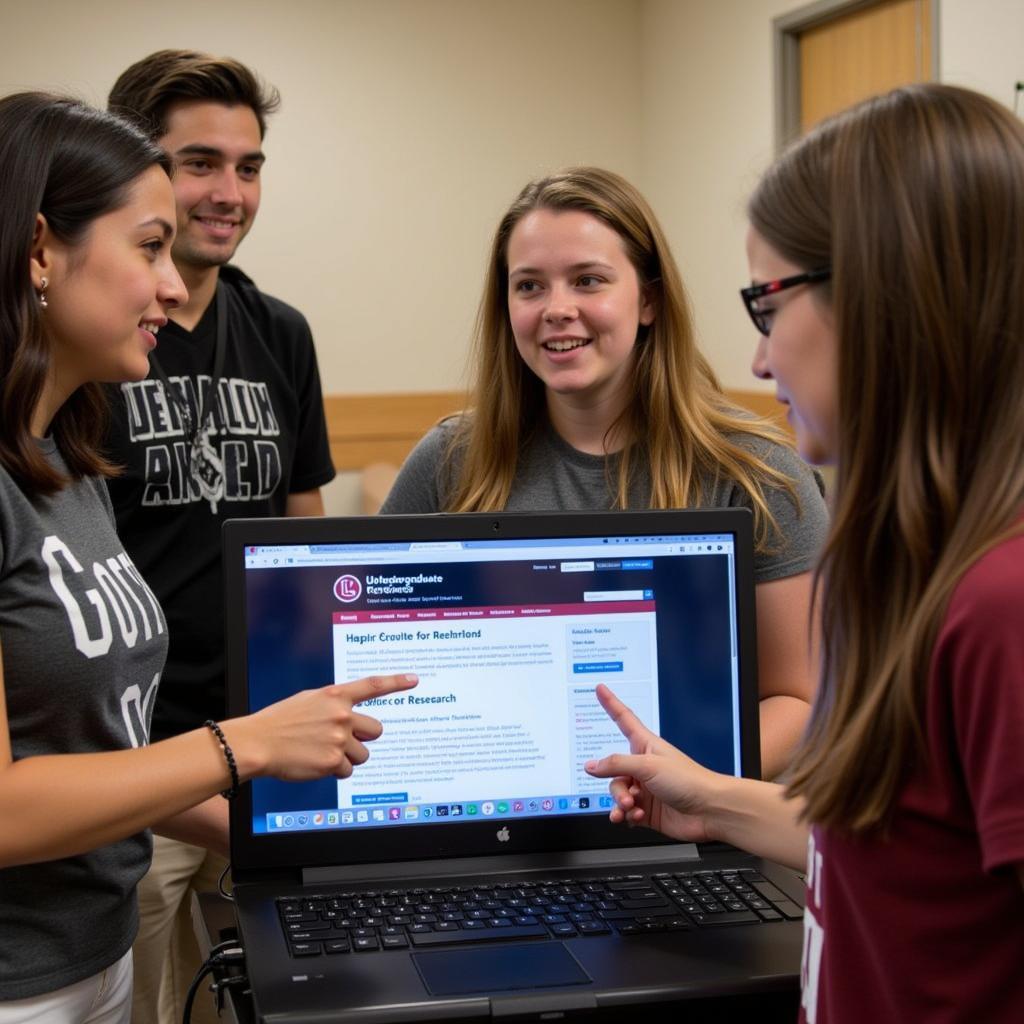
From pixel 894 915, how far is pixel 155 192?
3.30ft

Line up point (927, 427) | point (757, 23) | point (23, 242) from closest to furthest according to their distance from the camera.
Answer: point (927, 427), point (23, 242), point (757, 23)

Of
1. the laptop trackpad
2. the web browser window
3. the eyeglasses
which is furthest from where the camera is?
the web browser window

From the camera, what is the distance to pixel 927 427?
0.76 m

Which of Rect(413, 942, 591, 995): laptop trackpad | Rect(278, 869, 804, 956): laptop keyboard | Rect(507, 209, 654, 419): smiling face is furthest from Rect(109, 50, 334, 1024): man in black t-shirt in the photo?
Rect(413, 942, 591, 995): laptop trackpad

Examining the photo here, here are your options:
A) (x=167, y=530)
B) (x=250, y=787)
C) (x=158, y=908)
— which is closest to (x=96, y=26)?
(x=167, y=530)

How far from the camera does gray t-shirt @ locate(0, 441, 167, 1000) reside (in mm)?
1120

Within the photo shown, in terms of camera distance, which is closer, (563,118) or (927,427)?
(927,427)

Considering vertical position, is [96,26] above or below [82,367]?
above

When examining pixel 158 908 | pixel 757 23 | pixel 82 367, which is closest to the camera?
pixel 82 367

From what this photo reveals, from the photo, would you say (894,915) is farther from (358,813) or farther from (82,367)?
(82,367)

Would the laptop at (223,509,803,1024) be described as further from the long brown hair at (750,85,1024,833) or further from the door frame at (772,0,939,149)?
the door frame at (772,0,939,149)

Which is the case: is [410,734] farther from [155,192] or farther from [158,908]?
[158,908]

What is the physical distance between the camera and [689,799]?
3.79 feet

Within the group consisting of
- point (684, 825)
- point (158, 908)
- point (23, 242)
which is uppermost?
point (23, 242)
